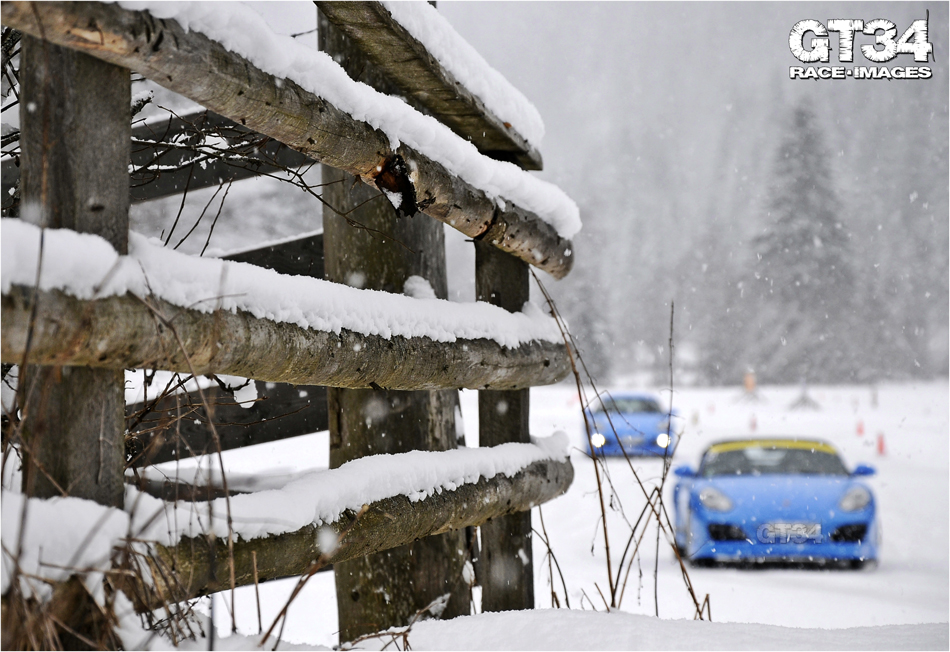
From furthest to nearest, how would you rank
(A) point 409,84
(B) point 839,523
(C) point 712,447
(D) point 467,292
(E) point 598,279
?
1. (E) point 598,279
2. (D) point 467,292
3. (C) point 712,447
4. (B) point 839,523
5. (A) point 409,84

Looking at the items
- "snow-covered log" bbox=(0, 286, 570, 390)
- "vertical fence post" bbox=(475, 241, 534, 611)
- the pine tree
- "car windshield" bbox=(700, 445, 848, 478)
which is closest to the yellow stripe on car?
"car windshield" bbox=(700, 445, 848, 478)

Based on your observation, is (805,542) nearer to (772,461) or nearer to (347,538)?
(772,461)

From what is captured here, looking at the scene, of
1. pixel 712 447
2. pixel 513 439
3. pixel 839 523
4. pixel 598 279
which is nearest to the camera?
pixel 513 439

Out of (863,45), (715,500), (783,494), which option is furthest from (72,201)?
(863,45)

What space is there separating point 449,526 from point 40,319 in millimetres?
1424

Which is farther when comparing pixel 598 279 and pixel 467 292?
pixel 598 279

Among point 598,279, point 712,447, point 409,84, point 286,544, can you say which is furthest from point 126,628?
point 598,279

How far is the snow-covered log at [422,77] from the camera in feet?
6.98

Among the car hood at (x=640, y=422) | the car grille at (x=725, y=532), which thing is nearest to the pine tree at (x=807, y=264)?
the car hood at (x=640, y=422)

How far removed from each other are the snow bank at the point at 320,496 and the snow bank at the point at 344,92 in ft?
2.56

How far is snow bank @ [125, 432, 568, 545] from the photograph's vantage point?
4.14 feet

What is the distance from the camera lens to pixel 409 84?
2.51 m

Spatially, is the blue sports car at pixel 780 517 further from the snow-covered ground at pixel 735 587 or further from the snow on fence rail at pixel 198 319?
the snow on fence rail at pixel 198 319

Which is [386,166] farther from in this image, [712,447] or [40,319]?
[712,447]
